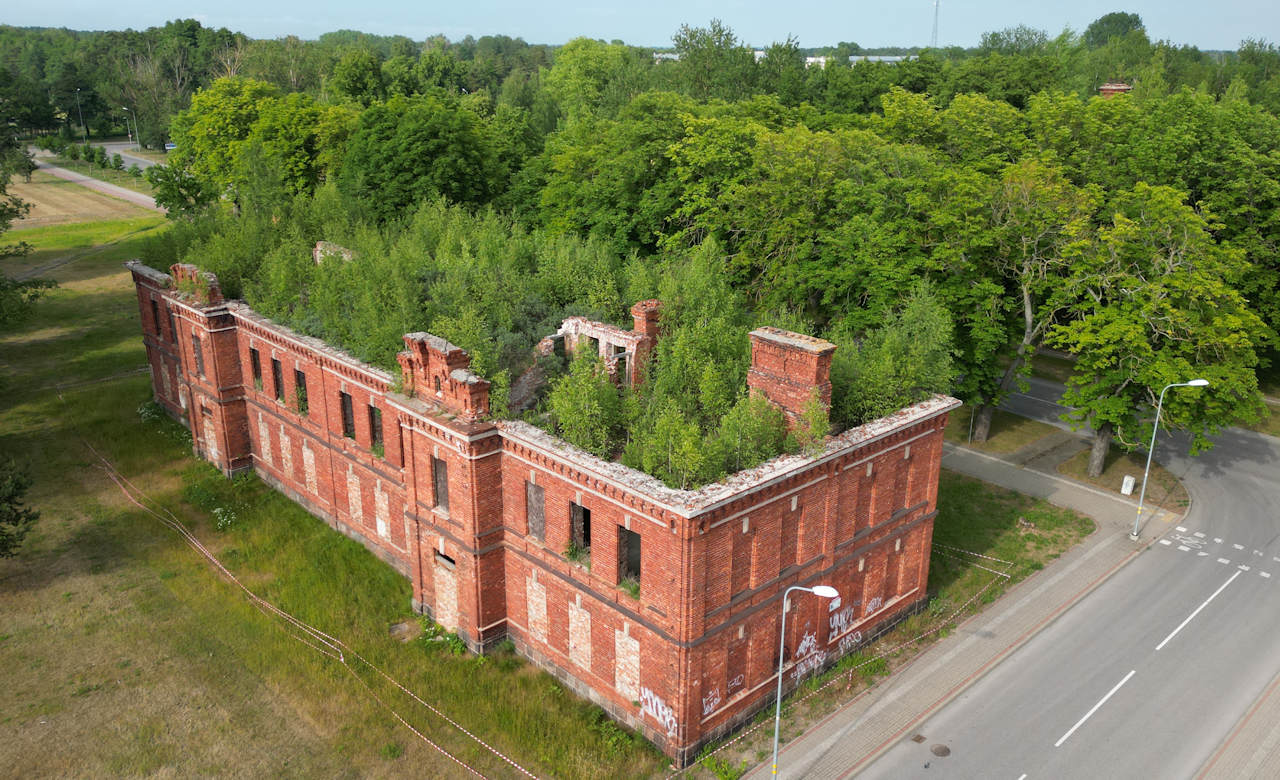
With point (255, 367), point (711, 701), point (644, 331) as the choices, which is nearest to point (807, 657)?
point (711, 701)

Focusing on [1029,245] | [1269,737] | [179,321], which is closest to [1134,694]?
[1269,737]

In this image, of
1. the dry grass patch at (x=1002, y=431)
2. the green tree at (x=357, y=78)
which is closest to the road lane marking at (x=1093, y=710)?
the dry grass patch at (x=1002, y=431)

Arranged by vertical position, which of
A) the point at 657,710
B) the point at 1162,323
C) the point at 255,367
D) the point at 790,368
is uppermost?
the point at 790,368

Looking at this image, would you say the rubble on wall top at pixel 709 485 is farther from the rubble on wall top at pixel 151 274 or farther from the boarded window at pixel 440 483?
the rubble on wall top at pixel 151 274

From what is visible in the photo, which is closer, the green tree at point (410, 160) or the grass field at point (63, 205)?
the green tree at point (410, 160)

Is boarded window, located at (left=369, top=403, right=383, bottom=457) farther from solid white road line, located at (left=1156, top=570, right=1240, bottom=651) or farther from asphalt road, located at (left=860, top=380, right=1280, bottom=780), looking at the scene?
solid white road line, located at (left=1156, top=570, right=1240, bottom=651)

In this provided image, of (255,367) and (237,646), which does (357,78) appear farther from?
(237,646)

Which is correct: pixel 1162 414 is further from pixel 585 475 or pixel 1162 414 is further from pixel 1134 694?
pixel 585 475
